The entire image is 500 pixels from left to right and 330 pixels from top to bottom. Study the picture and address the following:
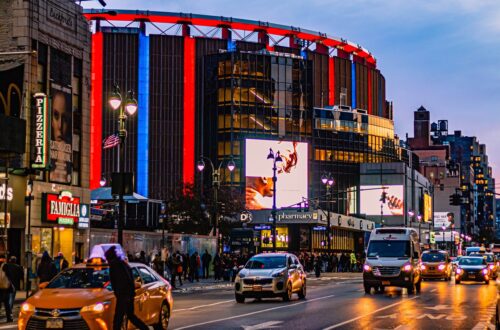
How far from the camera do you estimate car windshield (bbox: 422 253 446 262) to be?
5412 centimetres

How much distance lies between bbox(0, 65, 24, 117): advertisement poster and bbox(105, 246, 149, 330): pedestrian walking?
78.0ft

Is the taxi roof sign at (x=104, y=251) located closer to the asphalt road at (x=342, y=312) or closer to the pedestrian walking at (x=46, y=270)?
the asphalt road at (x=342, y=312)

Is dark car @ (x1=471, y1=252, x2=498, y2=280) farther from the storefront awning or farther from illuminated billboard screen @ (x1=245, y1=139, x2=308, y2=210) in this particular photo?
illuminated billboard screen @ (x1=245, y1=139, x2=308, y2=210)

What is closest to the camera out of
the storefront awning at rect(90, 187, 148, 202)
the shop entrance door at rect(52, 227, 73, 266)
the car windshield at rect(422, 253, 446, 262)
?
the shop entrance door at rect(52, 227, 73, 266)

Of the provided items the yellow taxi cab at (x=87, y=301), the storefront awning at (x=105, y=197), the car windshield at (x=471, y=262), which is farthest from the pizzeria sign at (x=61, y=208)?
the yellow taxi cab at (x=87, y=301)

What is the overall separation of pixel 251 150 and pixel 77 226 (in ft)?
209

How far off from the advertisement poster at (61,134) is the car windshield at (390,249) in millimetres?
15854

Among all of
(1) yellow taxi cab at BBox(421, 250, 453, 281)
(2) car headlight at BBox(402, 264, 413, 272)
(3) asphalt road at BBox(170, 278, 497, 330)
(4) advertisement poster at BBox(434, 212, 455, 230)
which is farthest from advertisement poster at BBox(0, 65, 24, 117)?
(4) advertisement poster at BBox(434, 212, 455, 230)

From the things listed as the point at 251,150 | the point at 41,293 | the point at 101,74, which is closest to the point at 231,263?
the point at 41,293

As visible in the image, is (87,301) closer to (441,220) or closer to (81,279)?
(81,279)

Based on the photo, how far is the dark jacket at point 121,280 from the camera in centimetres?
1480

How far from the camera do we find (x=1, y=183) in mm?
38125

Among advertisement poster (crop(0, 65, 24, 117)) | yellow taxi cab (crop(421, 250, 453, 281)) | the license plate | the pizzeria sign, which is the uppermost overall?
advertisement poster (crop(0, 65, 24, 117))

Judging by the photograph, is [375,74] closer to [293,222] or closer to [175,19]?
[175,19]
